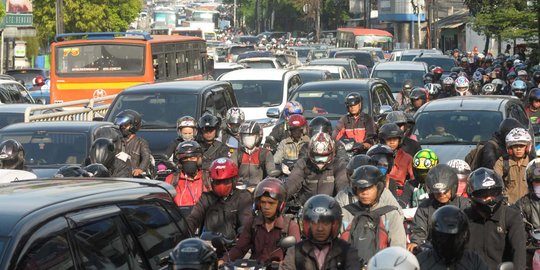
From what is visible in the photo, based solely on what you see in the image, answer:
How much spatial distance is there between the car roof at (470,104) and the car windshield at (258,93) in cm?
678

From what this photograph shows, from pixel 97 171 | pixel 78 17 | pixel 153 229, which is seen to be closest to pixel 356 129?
pixel 97 171

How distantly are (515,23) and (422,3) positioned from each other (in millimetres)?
73545

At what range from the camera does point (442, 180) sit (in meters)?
9.78

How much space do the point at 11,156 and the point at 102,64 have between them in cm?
1581

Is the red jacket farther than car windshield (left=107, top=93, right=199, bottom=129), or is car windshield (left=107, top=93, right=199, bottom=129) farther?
car windshield (left=107, top=93, right=199, bottom=129)

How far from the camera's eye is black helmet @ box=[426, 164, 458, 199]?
384 inches

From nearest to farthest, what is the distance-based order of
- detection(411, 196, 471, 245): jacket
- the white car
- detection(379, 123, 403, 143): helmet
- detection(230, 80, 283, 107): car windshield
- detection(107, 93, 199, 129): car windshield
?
detection(411, 196, 471, 245): jacket
detection(379, 123, 403, 143): helmet
detection(107, 93, 199, 129): car windshield
the white car
detection(230, 80, 283, 107): car windshield

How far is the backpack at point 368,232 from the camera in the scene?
8.84 m

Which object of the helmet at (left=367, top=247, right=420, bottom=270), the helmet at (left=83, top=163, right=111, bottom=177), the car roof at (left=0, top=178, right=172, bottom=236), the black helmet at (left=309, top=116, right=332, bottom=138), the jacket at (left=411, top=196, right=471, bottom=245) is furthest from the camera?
the black helmet at (left=309, top=116, right=332, bottom=138)

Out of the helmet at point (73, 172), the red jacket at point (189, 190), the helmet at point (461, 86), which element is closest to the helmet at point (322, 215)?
the helmet at point (73, 172)

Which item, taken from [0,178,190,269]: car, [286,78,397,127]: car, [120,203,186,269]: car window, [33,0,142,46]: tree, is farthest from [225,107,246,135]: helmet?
[33,0,142,46]: tree

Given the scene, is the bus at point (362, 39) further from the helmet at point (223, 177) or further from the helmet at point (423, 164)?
the helmet at point (223, 177)

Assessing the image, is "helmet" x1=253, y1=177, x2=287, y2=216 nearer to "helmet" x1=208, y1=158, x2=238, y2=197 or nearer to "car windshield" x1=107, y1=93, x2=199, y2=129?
"helmet" x1=208, y1=158, x2=238, y2=197

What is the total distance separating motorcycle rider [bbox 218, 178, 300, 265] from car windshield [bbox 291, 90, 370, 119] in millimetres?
10602
